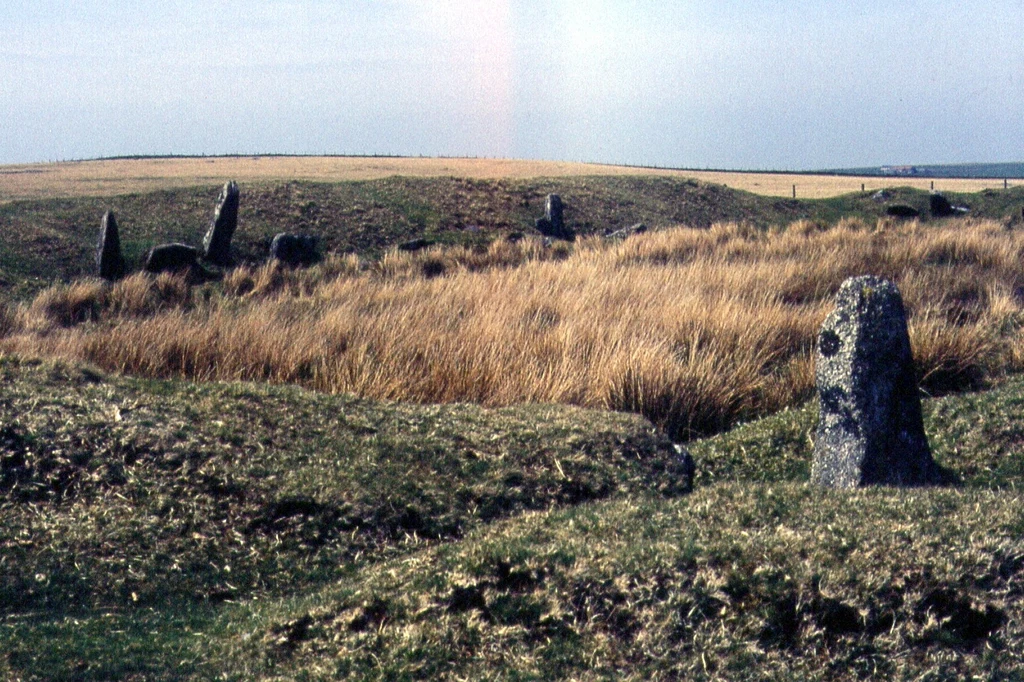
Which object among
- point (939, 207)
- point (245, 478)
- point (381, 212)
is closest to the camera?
point (245, 478)

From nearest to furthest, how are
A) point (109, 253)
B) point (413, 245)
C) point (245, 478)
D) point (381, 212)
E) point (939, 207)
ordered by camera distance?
point (245, 478), point (109, 253), point (413, 245), point (381, 212), point (939, 207)

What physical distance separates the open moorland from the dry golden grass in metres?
0.05

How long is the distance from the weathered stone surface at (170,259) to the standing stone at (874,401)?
691 inches

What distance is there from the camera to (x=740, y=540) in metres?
4.75

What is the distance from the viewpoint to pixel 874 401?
6.82 m

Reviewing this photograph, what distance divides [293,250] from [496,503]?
65.2 ft

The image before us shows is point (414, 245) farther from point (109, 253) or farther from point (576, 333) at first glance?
point (576, 333)

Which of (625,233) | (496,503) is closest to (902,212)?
(625,233)

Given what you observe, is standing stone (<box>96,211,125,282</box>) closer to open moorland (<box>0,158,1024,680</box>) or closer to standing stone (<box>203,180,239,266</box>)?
standing stone (<box>203,180,239,266</box>)

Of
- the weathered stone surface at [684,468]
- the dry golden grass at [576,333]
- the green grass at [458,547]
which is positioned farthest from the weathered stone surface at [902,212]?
the weathered stone surface at [684,468]

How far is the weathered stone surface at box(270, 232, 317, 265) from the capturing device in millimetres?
24594

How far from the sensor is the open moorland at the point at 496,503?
4059 millimetres

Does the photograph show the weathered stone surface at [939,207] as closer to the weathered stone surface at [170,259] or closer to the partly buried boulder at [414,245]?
the partly buried boulder at [414,245]

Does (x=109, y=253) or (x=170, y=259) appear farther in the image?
(x=109, y=253)
